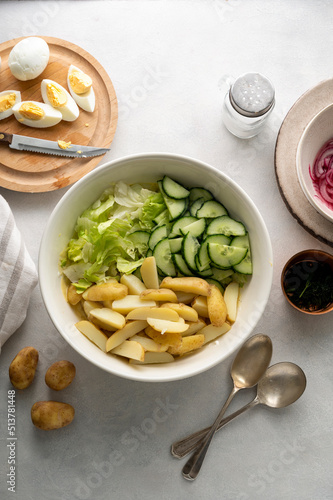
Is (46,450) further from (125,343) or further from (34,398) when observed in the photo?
(125,343)

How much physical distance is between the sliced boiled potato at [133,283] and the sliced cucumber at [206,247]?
25 cm

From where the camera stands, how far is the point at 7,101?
2.09 m

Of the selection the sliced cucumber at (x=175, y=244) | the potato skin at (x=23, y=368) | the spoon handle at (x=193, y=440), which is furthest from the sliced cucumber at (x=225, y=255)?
the potato skin at (x=23, y=368)

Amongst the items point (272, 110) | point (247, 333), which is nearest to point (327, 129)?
point (272, 110)

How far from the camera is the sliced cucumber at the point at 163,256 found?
5.82 feet

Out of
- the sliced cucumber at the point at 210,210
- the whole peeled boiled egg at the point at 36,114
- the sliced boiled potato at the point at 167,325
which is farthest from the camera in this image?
the whole peeled boiled egg at the point at 36,114

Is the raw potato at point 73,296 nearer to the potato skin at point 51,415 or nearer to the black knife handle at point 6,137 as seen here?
the potato skin at point 51,415

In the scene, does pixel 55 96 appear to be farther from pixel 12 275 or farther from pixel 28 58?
pixel 12 275

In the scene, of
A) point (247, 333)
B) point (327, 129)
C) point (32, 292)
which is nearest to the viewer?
point (247, 333)

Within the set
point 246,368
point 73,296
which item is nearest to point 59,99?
point 73,296

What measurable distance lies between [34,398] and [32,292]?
481mm

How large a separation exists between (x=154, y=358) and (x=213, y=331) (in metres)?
0.25

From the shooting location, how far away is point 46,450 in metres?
2.04

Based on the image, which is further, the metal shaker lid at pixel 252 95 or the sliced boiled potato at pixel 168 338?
the metal shaker lid at pixel 252 95
